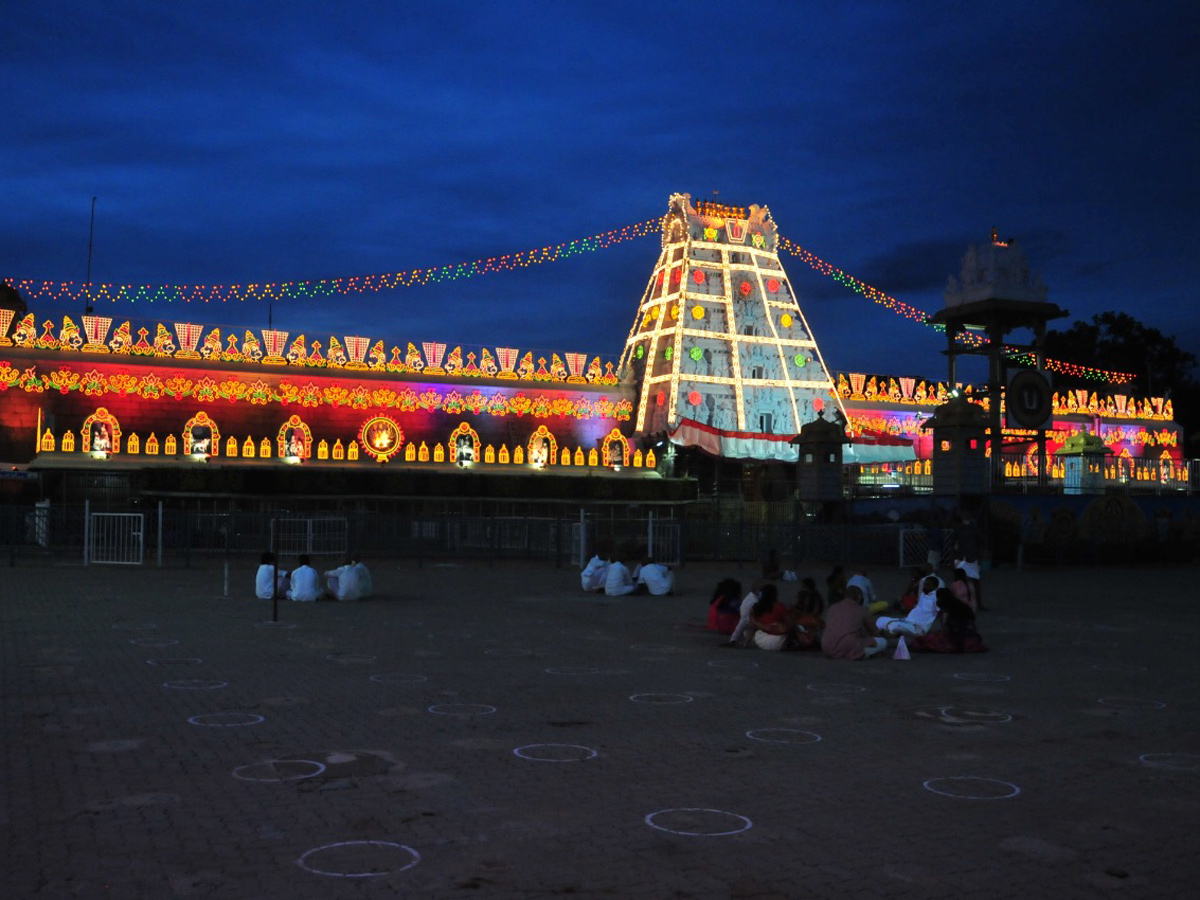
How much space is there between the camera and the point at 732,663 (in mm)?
12758

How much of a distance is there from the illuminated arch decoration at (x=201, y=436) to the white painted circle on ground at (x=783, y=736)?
35.1 m

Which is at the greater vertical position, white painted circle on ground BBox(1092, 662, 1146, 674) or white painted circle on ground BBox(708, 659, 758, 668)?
white painted circle on ground BBox(1092, 662, 1146, 674)

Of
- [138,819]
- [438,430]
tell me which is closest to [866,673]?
[138,819]

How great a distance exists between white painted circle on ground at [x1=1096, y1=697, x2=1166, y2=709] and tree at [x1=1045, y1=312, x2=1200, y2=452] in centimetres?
6828

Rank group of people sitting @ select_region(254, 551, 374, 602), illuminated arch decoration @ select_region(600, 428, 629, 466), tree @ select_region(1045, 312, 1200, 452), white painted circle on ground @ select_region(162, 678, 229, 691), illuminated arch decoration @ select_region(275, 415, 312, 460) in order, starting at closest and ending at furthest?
A: white painted circle on ground @ select_region(162, 678, 229, 691) < group of people sitting @ select_region(254, 551, 374, 602) < illuminated arch decoration @ select_region(275, 415, 312, 460) < illuminated arch decoration @ select_region(600, 428, 629, 466) < tree @ select_region(1045, 312, 1200, 452)

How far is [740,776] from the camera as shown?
7.36 metres

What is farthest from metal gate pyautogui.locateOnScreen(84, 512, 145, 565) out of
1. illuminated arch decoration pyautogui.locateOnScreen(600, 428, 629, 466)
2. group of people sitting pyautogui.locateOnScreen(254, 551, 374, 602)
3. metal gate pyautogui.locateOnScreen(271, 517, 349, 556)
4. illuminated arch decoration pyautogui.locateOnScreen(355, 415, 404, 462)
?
illuminated arch decoration pyautogui.locateOnScreen(600, 428, 629, 466)

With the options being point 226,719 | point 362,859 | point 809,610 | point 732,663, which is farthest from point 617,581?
point 362,859

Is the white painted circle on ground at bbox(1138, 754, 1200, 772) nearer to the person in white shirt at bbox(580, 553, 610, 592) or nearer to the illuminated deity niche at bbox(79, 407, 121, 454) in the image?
the person in white shirt at bbox(580, 553, 610, 592)

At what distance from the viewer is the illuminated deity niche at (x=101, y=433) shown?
3862cm

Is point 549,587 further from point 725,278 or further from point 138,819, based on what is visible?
point 725,278

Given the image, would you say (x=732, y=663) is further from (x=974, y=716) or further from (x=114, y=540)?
(x=114, y=540)

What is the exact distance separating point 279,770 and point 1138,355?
77.6 metres

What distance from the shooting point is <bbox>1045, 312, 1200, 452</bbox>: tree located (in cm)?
7294
